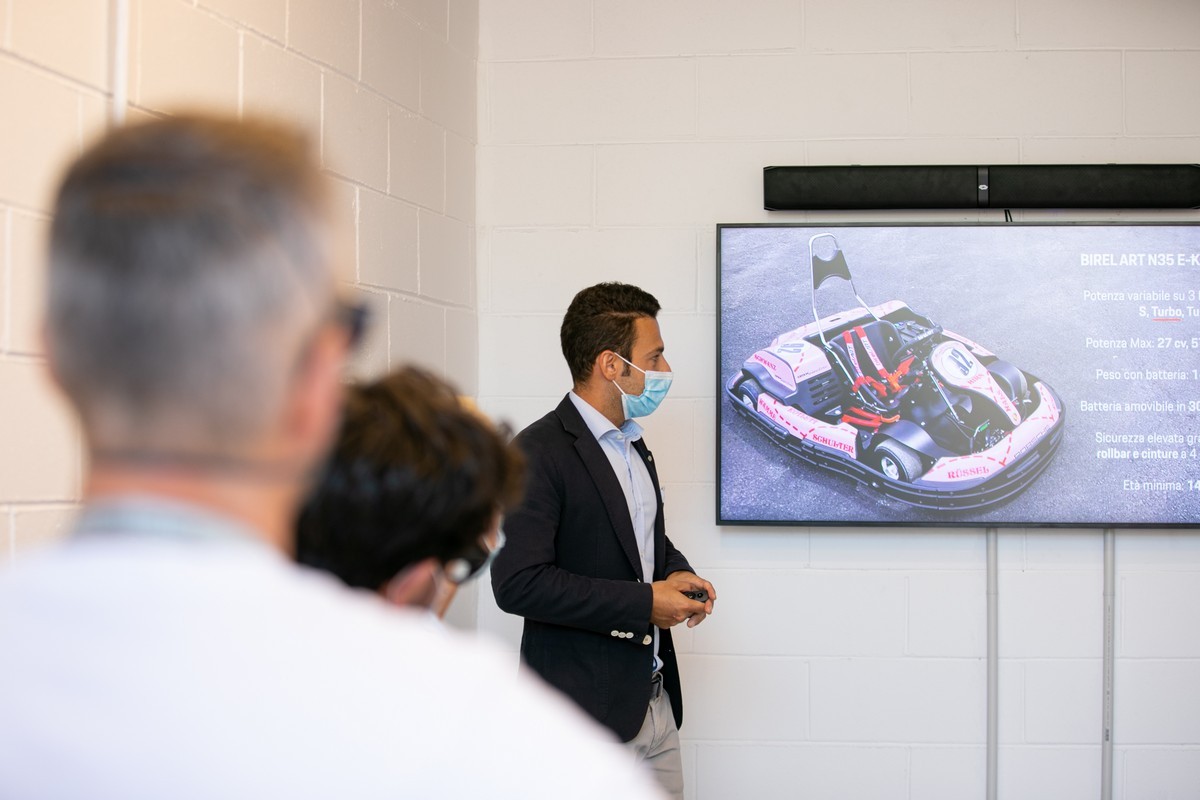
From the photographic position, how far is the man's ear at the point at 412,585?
38.6 inches

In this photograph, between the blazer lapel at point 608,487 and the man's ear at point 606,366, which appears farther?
the man's ear at point 606,366

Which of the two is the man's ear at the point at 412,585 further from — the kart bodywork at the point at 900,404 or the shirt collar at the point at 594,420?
the kart bodywork at the point at 900,404

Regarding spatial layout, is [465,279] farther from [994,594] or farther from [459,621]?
[994,594]

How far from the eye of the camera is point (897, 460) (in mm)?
3230

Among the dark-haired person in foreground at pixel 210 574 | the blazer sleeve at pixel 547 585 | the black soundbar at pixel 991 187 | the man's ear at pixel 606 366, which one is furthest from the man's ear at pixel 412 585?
the black soundbar at pixel 991 187

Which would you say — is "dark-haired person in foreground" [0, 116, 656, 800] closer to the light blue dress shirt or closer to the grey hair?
the grey hair

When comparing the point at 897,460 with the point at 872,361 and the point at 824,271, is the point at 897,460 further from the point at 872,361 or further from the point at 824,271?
the point at 824,271

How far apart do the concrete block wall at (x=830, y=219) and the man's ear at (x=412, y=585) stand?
7.75 feet

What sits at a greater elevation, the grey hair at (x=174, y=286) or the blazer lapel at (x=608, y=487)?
the grey hair at (x=174, y=286)

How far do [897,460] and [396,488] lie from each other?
2.46 metres

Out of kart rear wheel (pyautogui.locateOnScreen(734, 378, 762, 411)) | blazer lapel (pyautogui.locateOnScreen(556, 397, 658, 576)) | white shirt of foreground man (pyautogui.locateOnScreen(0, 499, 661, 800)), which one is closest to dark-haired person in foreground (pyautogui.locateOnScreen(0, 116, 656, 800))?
white shirt of foreground man (pyautogui.locateOnScreen(0, 499, 661, 800))

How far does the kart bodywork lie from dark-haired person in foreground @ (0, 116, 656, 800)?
109 inches

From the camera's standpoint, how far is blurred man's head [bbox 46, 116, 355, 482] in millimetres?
515

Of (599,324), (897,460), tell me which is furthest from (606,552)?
(897,460)
